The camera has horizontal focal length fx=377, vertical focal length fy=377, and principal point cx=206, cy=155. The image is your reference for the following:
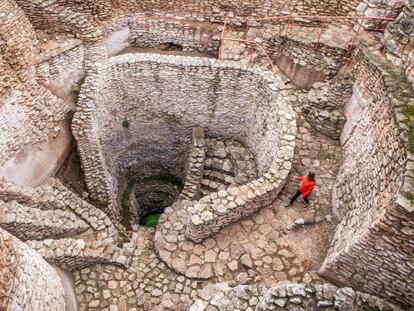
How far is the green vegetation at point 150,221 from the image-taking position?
490 inches

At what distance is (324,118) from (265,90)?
1583 millimetres

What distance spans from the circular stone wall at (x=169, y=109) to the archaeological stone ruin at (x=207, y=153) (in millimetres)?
50

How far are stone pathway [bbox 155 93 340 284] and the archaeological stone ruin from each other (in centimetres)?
3

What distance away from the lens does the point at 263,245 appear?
749 cm

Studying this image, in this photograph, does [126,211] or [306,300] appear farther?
[126,211]

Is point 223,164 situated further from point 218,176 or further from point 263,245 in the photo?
point 263,245

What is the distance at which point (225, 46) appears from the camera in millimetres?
10422

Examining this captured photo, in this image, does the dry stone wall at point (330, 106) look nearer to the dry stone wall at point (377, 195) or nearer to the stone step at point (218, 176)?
the dry stone wall at point (377, 195)

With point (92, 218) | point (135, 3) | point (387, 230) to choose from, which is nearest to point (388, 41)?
point (387, 230)

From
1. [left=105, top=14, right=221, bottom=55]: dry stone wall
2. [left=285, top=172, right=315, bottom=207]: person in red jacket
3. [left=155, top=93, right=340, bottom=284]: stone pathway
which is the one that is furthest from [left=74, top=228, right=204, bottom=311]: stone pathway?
[left=105, top=14, right=221, bottom=55]: dry stone wall

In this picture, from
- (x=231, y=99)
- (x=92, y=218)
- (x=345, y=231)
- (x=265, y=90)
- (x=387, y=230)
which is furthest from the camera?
(x=231, y=99)

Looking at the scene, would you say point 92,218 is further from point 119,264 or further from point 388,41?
point 388,41

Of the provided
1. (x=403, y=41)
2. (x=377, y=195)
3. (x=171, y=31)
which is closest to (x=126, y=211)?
(x=171, y=31)

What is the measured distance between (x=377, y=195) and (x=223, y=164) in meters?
4.95
